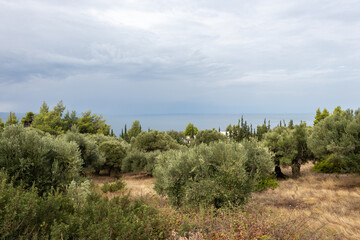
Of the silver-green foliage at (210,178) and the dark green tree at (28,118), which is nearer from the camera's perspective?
the silver-green foliage at (210,178)

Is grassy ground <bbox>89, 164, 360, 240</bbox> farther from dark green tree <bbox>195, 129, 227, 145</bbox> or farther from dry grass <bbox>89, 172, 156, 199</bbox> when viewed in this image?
dark green tree <bbox>195, 129, 227, 145</bbox>

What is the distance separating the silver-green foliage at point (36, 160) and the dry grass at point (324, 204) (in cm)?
862

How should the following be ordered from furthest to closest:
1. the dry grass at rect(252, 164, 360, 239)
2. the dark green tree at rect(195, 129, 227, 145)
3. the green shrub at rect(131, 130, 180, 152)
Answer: the dark green tree at rect(195, 129, 227, 145) → the green shrub at rect(131, 130, 180, 152) → the dry grass at rect(252, 164, 360, 239)

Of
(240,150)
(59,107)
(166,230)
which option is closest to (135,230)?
(166,230)

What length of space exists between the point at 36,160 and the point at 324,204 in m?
14.6

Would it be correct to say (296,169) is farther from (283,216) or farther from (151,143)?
(151,143)

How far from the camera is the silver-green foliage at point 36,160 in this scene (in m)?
8.75

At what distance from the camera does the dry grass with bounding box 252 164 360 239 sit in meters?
8.74

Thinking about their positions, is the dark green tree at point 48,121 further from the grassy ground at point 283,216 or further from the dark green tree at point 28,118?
the grassy ground at point 283,216

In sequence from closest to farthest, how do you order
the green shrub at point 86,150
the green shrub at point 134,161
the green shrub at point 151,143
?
the green shrub at point 86,150
the green shrub at point 134,161
the green shrub at point 151,143

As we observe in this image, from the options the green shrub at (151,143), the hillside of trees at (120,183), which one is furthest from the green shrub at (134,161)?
the hillside of trees at (120,183)

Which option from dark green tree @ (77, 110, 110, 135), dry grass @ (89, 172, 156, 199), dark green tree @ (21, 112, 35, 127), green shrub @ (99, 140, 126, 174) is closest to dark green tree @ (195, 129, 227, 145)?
dry grass @ (89, 172, 156, 199)

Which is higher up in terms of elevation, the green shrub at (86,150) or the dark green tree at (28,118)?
the dark green tree at (28,118)

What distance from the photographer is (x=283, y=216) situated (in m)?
8.52
